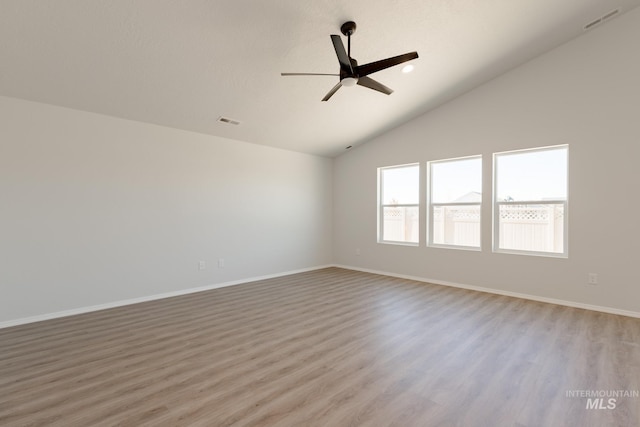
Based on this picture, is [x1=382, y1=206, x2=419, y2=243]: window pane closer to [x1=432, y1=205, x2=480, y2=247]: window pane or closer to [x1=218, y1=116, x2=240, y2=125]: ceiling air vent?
[x1=432, y1=205, x2=480, y2=247]: window pane

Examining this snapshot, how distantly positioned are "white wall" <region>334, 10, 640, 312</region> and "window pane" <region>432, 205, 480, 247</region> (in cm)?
20

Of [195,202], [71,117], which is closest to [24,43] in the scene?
[71,117]

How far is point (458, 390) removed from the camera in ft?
6.71

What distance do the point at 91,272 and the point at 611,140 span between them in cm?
687

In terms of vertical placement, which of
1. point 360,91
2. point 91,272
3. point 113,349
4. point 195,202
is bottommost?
point 113,349

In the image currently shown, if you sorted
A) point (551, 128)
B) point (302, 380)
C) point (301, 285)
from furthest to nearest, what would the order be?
point (301, 285) < point (551, 128) < point (302, 380)

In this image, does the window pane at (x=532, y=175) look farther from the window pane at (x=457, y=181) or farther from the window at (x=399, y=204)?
the window at (x=399, y=204)

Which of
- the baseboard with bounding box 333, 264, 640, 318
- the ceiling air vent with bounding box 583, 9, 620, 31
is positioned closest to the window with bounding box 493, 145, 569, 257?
the baseboard with bounding box 333, 264, 640, 318

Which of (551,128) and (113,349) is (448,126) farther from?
(113,349)

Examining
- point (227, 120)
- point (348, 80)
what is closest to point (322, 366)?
point (348, 80)

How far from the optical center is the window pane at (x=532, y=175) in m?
4.14

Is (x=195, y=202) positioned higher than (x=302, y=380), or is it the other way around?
(x=195, y=202)

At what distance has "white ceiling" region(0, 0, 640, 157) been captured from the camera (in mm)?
2625

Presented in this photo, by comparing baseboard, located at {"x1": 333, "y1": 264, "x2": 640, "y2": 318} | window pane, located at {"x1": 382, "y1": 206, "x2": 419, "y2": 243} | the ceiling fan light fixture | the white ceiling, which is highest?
the white ceiling
